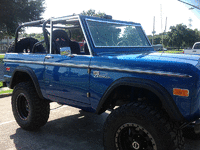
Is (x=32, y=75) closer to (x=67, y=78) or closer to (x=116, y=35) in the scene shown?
(x=67, y=78)

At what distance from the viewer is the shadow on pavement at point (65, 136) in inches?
145

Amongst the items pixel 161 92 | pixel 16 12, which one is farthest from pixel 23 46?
pixel 16 12

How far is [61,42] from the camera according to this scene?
4637mm

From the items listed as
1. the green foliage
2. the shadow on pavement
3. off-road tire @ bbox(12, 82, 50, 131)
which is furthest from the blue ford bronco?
the green foliage

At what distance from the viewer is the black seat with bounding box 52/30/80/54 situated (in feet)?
13.6

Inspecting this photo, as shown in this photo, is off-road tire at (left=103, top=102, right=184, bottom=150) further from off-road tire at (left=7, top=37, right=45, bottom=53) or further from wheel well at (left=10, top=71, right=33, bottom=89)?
off-road tire at (left=7, top=37, right=45, bottom=53)

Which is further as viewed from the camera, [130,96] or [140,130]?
[130,96]

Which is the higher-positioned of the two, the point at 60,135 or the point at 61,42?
the point at 61,42

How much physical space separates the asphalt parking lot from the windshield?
1.81 meters

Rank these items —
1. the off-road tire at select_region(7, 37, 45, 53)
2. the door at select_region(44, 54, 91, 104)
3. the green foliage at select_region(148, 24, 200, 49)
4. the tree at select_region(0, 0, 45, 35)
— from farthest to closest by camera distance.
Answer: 1. the green foliage at select_region(148, 24, 200, 49)
2. the tree at select_region(0, 0, 45, 35)
3. the off-road tire at select_region(7, 37, 45, 53)
4. the door at select_region(44, 54, 91, 104)

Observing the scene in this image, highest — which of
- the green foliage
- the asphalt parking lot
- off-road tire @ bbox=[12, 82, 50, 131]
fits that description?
the green foliage

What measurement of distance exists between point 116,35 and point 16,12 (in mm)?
20050

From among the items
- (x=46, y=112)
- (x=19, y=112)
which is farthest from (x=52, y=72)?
(x=19, y=112)

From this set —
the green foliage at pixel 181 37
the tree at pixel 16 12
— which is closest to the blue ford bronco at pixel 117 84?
the tree at pixel 16 12
